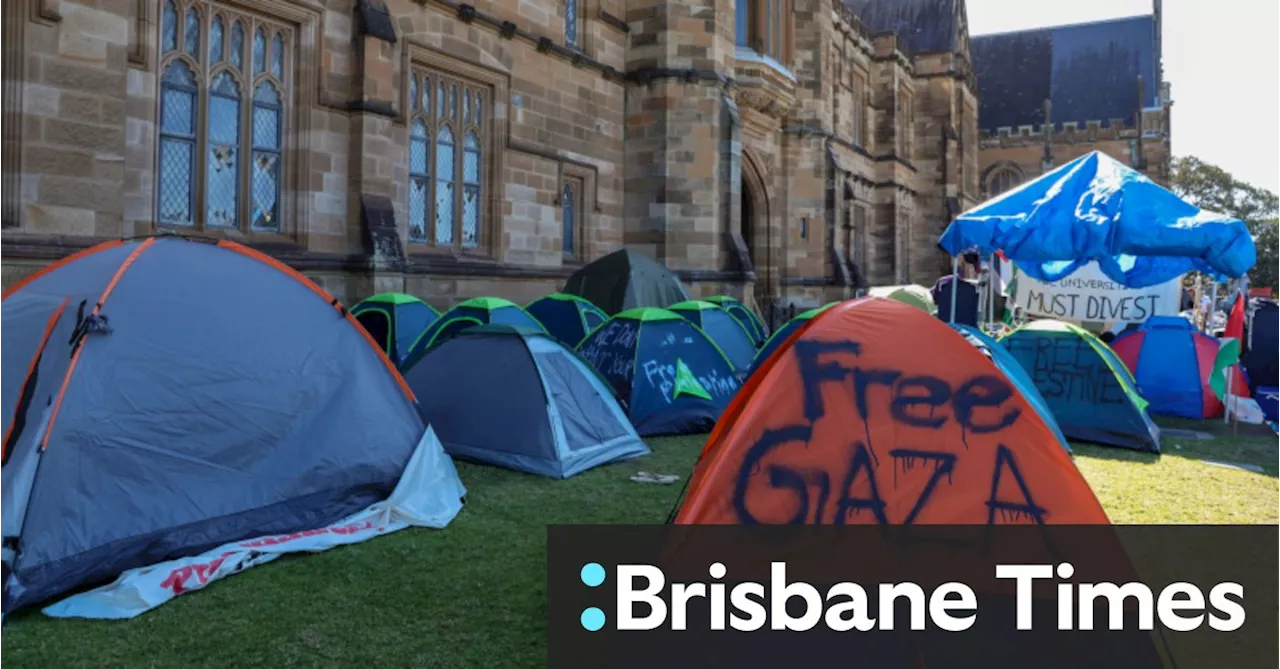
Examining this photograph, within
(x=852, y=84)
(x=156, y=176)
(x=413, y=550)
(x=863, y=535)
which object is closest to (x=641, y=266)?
(x=156, y=176)

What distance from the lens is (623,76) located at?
16297 mm

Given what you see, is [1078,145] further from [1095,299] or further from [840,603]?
[840,603]

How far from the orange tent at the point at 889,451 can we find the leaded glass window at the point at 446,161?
31.8ft

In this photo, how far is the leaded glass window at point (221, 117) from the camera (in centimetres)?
963

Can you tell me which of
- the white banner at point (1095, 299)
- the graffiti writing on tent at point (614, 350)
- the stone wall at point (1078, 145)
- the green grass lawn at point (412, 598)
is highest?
the stone wall at point (1078, 145)

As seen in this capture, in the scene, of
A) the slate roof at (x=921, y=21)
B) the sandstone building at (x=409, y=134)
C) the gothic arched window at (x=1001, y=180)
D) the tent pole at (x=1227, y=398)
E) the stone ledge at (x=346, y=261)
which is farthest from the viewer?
the gothic arched window at (x=1001, y=180)

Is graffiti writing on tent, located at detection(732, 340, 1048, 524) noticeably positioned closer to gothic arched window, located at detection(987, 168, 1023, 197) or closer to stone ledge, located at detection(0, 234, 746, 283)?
stone ledge, located at detection(0, 234, 746, 283)

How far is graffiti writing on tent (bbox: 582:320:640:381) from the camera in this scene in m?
9.37

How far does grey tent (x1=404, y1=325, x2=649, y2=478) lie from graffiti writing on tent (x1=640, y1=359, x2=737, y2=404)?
1367 mm

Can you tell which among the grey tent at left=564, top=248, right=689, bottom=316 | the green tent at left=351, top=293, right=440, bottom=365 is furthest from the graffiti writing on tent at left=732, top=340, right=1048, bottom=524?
the grey tent at left=564, top=248, right=689, bottom=316

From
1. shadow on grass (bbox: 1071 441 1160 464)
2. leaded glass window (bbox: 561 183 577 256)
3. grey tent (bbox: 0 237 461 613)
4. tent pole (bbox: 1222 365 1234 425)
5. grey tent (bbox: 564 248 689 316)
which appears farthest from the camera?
leaded glass window (bbox: 561 183 577 256)

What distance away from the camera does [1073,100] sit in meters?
49.2

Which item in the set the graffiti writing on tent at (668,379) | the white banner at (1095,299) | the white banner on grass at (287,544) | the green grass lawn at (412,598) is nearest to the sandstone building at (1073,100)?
the white banner at (1095,299)
